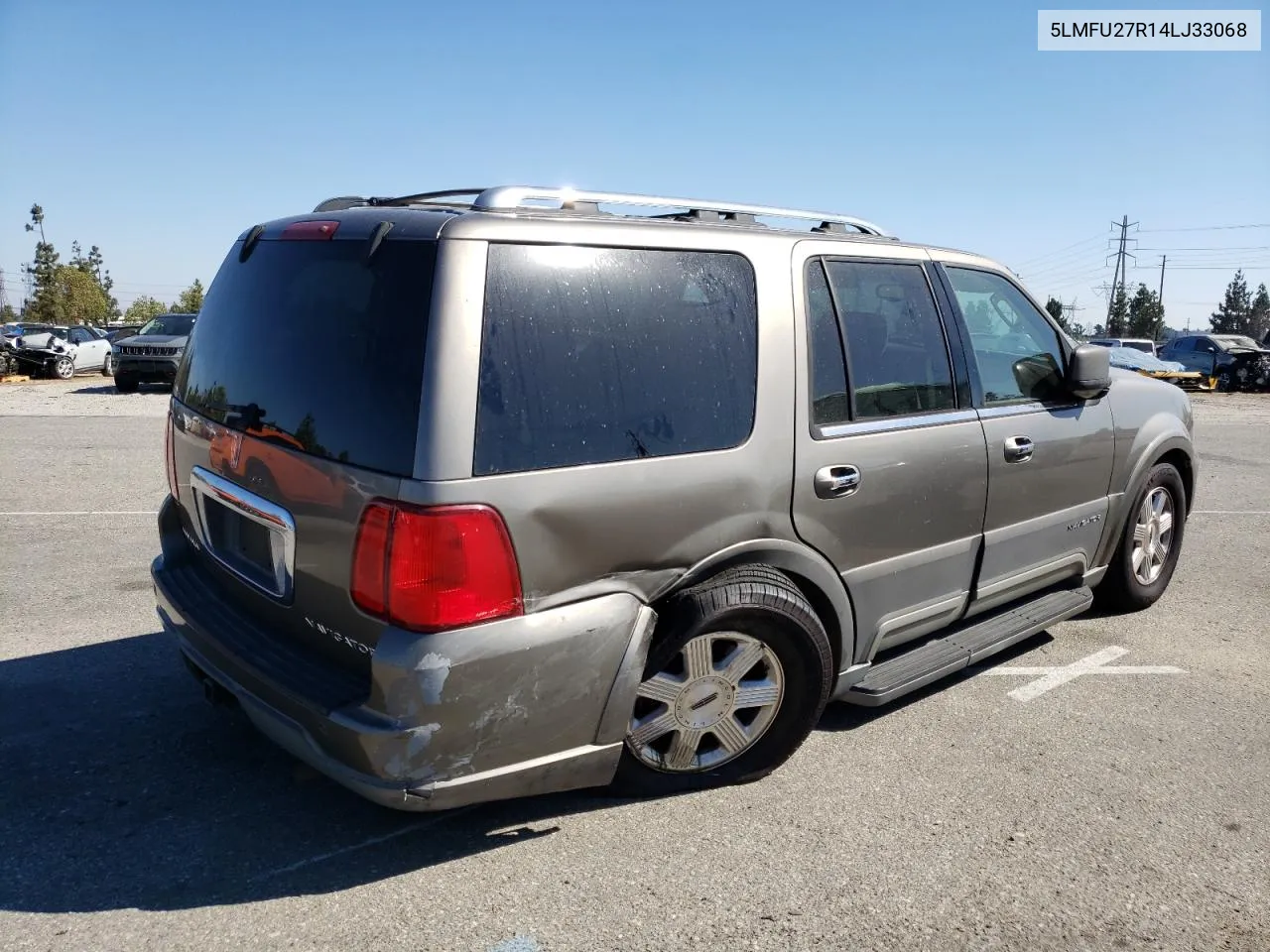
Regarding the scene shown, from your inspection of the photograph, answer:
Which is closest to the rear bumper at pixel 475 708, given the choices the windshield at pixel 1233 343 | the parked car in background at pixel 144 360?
the parked car in background at pixel 144 360

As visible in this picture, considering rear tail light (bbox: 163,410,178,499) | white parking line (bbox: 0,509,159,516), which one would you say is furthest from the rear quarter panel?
white parking line (bbox: 0,509,159,516)

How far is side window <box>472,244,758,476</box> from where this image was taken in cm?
258

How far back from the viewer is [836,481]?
10.8 feet

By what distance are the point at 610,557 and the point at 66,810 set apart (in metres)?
1.93

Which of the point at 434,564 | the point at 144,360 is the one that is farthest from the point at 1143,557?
the point at 144,360

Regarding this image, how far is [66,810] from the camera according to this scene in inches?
120

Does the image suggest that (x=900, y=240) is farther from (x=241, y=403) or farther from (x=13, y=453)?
(x=13, y=453)

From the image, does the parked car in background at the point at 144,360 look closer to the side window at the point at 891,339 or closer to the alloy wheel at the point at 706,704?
the side window at the point at 891,339

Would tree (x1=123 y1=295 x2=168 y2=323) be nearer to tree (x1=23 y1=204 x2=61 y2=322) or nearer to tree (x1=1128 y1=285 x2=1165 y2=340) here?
tree (x1=23 y1=204 x2=61 y2=322)

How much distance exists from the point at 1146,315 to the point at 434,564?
94586mm

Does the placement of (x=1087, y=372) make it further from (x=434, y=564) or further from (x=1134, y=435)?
(x=434, y=564)

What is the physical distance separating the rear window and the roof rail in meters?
0.41

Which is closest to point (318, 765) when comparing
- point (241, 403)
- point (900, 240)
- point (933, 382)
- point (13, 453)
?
point (241, 403)

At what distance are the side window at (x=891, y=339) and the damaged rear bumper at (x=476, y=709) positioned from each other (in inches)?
52.0
